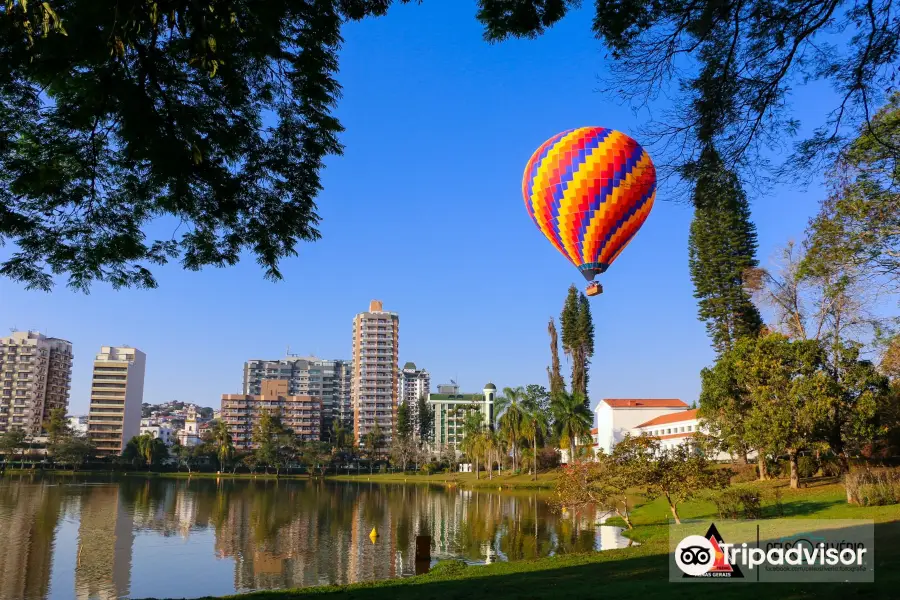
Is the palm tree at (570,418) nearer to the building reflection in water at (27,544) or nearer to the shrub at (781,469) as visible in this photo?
the shrub at (781,469)

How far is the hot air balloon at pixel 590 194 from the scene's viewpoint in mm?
21859

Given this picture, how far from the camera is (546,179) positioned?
76.9 feet

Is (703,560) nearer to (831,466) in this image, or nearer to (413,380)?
(831,466)

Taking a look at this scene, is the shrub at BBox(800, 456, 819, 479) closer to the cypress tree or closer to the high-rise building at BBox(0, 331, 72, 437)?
the cypress tree

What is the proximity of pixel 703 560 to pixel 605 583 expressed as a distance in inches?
97.4

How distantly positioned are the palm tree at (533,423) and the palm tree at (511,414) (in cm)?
73

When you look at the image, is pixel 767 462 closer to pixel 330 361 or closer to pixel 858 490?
pixel 858 490

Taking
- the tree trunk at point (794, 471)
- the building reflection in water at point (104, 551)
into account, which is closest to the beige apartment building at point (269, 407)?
the building reflection in water at point (104, 551)

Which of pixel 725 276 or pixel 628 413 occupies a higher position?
pixel 725 276

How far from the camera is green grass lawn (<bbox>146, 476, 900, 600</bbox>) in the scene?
31.9 ft

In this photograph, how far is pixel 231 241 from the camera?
8531mm

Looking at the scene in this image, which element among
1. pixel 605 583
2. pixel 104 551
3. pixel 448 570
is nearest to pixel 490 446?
pixel 104 551

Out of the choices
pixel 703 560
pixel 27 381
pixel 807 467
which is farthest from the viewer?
pixel 27 381

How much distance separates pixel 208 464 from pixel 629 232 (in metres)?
93.8
